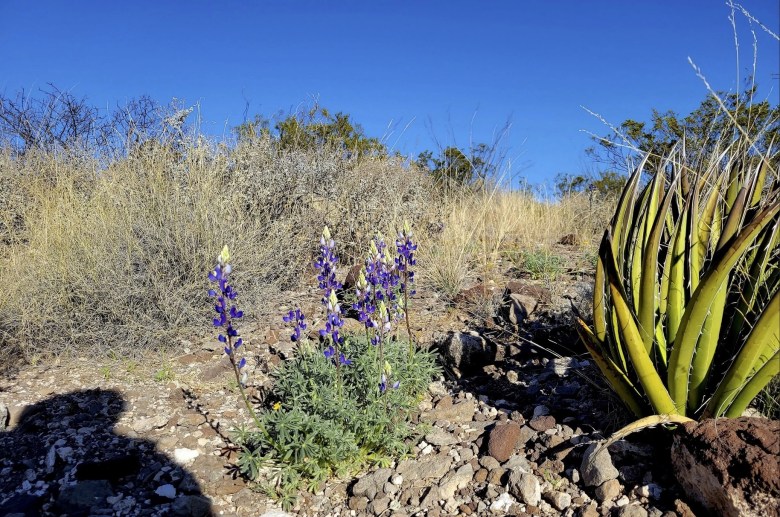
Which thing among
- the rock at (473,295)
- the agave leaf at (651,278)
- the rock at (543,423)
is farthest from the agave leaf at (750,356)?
the rock at (473,295)

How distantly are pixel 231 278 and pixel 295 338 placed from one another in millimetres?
2300

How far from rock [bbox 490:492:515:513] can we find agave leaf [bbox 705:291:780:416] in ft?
2.95

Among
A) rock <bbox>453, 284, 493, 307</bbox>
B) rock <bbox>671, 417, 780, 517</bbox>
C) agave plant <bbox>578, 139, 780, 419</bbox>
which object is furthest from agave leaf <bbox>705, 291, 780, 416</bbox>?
rock <bbox>453, 284, 493, 307</bbox>

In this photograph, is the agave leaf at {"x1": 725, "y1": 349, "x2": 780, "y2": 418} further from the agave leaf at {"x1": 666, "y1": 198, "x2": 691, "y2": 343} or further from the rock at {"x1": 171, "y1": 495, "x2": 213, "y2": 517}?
the rock at {"x1": 171, "y1": 495, "x2": 213, "y2": 517}

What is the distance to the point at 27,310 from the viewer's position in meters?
4.62

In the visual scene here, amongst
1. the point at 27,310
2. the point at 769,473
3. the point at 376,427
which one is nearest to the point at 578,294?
the point at 376,427

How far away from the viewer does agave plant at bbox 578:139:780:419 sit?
2.18 meters

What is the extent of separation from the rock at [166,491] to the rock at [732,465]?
90.9 inches

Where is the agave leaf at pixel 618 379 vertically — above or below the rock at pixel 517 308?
below

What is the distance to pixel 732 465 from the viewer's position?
2047mm

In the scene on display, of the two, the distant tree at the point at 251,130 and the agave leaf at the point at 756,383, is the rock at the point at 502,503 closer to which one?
the agave leaf at the point at 756,383

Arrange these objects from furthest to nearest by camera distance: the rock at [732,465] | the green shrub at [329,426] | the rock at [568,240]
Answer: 1. the rock at [568,240]
2. the green shrub at [329,426]
3. the rock at [732,465]

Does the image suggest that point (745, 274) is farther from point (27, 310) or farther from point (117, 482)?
point (27, 310)

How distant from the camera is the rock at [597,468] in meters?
2.42
